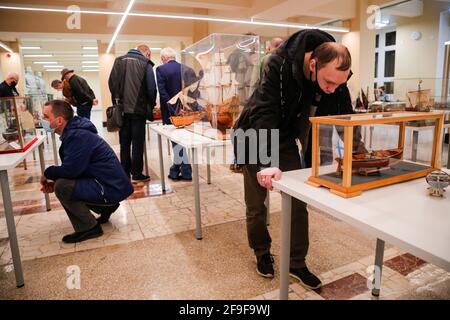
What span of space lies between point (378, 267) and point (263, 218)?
0.60 metres

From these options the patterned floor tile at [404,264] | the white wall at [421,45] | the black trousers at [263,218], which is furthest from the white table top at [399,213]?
the white wall at [421,45]

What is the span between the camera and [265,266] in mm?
1719

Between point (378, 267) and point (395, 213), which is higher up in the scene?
point (395, 213)

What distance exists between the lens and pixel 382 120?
104 centimetres

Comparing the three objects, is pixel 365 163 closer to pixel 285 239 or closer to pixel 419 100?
pixel 285 239

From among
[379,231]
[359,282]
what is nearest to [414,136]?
[359,282]

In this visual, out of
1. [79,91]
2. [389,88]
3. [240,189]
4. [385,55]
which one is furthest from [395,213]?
[385,55]

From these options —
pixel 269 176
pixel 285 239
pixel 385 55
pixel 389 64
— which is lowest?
pixel 285 239

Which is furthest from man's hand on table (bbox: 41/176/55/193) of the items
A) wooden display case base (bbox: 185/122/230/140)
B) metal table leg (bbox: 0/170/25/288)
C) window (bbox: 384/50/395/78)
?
window (bbox: 384/50/395/78)

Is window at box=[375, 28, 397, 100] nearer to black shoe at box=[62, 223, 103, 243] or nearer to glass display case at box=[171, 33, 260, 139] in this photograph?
glass display case at box=[171, 33, 260, 139]

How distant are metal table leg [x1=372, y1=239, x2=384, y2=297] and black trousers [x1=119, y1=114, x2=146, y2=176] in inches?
101

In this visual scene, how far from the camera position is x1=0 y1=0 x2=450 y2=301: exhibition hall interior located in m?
1.12
